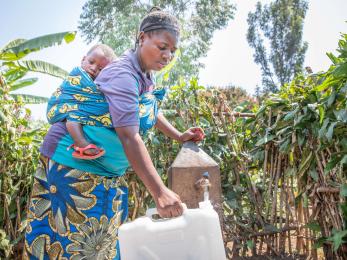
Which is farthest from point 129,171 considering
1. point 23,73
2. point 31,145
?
point 23,73

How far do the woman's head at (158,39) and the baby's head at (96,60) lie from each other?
54cm

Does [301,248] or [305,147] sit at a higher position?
[305,147]

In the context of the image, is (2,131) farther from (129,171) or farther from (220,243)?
(220,243)

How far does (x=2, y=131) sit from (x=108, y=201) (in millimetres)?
1569

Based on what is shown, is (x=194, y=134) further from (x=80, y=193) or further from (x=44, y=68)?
(x=44, y=68)

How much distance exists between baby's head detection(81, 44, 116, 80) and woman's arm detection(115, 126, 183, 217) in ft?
2.43

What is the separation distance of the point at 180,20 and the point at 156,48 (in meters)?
18.6

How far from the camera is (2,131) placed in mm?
2777

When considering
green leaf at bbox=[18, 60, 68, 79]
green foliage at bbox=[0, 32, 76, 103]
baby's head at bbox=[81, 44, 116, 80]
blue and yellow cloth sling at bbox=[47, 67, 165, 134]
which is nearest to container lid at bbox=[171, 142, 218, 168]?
blue and yellow cloth sling at bbox=[47, 67, 165, 134]

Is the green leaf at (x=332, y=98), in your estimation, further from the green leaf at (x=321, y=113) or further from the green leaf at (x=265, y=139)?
the green leaf at (x=265, y=139)

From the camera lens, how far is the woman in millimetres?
1473

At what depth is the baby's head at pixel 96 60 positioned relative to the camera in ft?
6.59

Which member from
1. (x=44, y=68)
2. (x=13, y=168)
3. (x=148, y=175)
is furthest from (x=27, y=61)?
(x=148, y=175)

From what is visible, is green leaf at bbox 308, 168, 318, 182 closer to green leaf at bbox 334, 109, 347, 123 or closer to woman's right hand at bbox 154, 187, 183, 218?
green leaf at bbox 334, 109, 347, 123
